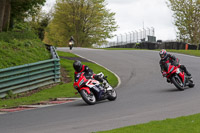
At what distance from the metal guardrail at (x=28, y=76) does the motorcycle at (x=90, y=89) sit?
4500 mm

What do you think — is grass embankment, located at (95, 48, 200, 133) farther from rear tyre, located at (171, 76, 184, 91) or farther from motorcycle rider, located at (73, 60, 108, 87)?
rear tyre, located at (171, 76, 184, 91)

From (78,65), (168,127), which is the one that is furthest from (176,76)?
(168,127)

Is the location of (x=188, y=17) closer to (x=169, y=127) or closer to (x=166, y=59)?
(x=166, y=59)

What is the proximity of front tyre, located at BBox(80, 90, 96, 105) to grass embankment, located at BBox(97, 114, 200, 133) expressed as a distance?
452 centimetres

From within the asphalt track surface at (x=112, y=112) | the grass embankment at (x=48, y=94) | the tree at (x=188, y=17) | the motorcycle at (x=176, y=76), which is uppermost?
the tree at (x=188, y=17)

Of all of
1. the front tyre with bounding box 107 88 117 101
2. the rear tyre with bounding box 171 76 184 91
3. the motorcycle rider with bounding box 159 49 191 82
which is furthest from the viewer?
the motorcycle rider with bounding box 159 49 191 82

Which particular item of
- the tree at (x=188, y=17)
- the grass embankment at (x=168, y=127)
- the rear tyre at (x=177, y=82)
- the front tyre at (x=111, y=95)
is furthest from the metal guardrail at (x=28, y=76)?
the tree at (x=188, y=17)

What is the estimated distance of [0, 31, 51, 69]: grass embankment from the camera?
19422 mm

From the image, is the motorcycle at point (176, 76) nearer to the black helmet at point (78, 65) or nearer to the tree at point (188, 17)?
the black helmet at point (78, 65)

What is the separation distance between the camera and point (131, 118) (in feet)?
31.9

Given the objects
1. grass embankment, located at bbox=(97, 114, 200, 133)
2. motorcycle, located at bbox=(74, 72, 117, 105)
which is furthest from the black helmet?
grass embankment, located at bbox=(97, 114, 200, 133)

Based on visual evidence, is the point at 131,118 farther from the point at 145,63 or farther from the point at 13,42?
the point at 145,63

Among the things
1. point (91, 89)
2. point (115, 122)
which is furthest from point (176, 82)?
point (115, 122)

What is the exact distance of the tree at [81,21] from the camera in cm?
7175
